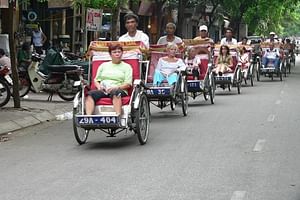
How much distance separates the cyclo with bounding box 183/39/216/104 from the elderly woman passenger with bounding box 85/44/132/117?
188 inches

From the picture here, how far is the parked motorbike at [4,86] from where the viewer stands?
14.8 metres

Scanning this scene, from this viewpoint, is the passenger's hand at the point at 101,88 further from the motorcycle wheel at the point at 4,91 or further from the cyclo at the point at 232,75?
the cyclo at the point at 232,75

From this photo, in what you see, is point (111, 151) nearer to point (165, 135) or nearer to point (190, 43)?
Result: point (165, 135)

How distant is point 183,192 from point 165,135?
4.32 metres

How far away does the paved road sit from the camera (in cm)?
696

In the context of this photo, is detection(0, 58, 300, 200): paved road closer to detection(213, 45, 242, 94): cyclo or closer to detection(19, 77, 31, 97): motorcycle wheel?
detection(19, 77, 31, 97): motorcycle wheel

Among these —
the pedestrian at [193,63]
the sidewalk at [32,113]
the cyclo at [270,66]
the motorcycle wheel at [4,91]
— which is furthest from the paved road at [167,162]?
the cyclo at [270,66]

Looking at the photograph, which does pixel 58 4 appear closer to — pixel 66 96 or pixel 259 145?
pixel 66 96

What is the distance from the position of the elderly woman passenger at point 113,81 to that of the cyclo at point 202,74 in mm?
4778

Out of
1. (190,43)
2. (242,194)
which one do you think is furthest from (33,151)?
(190,43)

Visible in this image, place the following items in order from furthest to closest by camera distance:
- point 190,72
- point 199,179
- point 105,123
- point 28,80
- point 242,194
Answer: point 28,80, point 190,72, point 105,123, point 199,179, point 242,194

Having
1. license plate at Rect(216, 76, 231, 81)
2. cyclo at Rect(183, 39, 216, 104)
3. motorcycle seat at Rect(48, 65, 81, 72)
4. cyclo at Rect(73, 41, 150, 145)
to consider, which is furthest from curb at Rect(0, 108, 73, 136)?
license plate at Rect(216, 76, 231, 81)

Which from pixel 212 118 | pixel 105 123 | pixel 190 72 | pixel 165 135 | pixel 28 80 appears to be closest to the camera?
pixel 105 123

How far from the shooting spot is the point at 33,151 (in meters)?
9.72
